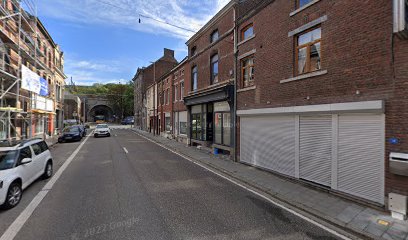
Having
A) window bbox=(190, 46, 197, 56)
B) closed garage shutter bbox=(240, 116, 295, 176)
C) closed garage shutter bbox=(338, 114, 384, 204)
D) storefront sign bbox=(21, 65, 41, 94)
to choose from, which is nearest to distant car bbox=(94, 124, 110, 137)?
storefront sign bbox=(21, 65, 41, 94)

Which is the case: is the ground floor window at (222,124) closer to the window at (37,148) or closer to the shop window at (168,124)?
the window at (37,148)

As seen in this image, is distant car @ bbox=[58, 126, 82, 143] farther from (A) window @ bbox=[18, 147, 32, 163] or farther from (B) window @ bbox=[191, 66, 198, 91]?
(A) window @ bbox=[18, 147, 32, 163]

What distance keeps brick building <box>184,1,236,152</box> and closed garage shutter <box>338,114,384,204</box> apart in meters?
6.47

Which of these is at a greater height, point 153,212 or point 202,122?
point 202,122

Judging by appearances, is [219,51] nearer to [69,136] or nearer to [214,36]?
[214,36]

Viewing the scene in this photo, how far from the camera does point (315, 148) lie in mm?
7293

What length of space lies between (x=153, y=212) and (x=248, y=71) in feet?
28.4

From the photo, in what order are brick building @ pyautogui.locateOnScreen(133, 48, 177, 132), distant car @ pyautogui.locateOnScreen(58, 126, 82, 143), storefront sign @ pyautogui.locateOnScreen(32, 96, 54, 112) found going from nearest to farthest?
storefront sign @ pyautogui.locateOnScreen(32, 96, 54, 112) → distant car @ pyautogui.locateOnScreen(58, 126, 82, 143) → brick building @ pyautogui.locateOnScreen(133, 48, 177, 132)

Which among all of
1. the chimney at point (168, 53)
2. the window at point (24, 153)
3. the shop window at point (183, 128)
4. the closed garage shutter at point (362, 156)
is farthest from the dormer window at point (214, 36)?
the chimney at point (168, 53)

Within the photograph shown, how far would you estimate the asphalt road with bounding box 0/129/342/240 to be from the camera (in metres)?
4.35

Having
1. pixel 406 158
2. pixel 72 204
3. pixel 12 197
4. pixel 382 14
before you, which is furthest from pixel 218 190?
pixel 382 14

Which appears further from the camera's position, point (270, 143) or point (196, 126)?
point (196, 126)

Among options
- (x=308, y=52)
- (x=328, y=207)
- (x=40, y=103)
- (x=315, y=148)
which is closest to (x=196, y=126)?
(x=308, y=52)

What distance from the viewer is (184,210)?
544 cm
